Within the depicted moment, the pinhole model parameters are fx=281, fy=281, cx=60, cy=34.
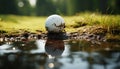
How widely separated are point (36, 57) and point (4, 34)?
4.33m

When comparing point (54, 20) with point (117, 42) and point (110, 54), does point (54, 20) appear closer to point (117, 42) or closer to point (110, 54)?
point (117, 42)

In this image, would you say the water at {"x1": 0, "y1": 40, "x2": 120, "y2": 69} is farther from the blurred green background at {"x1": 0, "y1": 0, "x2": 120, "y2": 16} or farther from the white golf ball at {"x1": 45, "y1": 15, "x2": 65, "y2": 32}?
the blurred green background at {"x1": 0, "y1": 0, "x2": 120, "y2": 16}

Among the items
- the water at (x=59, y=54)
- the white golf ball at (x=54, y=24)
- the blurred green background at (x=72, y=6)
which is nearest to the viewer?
the water at (x=59, y=54)

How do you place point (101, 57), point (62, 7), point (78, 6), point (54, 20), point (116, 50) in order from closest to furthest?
point (101, 57) < point (116, 50) < point (54, 20) < point (78, 6) < point (62, 7)

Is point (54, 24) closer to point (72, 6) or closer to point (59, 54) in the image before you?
point (59, 54)

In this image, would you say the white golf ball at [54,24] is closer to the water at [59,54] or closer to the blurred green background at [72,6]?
the water at [59,54]

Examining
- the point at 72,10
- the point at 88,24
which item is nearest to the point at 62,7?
the point at 72,10

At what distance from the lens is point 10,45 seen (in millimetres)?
10609

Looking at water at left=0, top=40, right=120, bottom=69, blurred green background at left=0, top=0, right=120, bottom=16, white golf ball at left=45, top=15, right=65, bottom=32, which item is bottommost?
water at left=0, top=40, right=120, bottom=69

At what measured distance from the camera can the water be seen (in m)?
7.65

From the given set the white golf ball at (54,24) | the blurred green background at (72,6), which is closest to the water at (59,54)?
the white golf ball at (54,24)

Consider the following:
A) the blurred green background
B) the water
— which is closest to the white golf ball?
the water

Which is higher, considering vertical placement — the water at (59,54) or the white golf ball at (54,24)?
the white golf ball at (54,24)

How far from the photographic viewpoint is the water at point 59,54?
25.1ft
